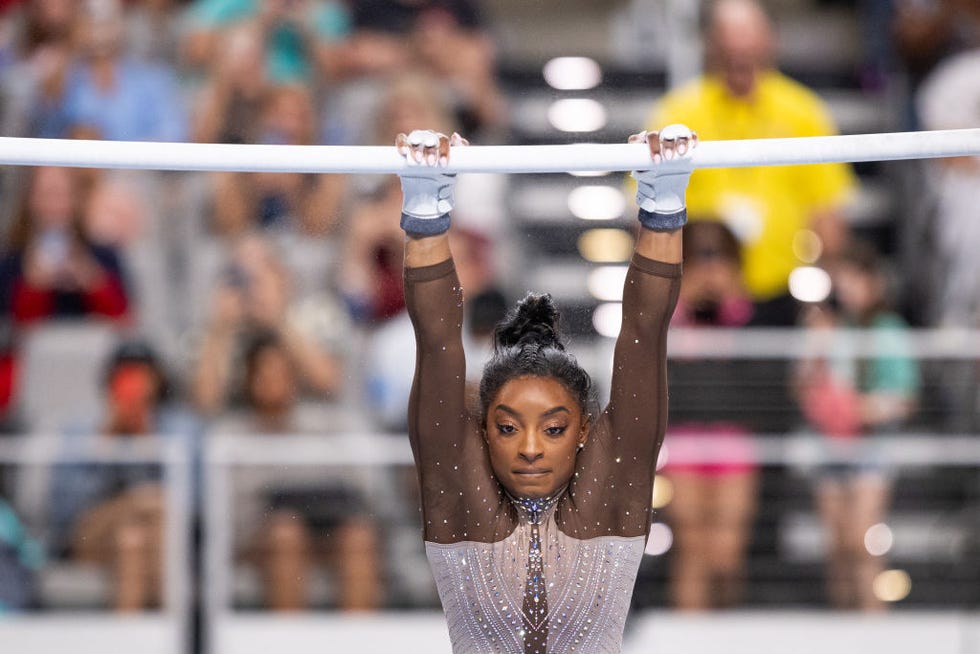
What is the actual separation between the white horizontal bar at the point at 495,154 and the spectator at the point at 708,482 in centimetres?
206

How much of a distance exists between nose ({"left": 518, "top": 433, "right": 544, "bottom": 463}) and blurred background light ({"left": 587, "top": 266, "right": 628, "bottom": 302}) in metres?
2.63

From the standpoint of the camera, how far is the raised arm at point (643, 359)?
110 inches

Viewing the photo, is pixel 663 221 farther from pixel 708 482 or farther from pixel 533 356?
pixel 708 482

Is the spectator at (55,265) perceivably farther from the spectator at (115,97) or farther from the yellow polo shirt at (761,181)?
the yellow polo shirt at (761,181)

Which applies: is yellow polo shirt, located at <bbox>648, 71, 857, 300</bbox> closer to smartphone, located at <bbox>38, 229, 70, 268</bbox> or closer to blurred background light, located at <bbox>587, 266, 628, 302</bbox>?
blurred background light, located at <bbox>587, 266, 628, 302</bbox>

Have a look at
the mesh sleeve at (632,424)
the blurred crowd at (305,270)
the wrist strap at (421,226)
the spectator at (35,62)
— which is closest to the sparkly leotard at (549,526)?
the mesh sleeve at (632,424)

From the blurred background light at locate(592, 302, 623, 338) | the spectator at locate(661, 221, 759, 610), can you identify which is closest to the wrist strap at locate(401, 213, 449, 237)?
the spectator at locate(661, 221, 759, 610)

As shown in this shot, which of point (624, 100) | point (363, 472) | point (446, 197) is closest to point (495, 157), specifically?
point (446, 197)

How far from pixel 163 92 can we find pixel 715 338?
221 cm

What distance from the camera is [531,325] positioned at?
301 cm

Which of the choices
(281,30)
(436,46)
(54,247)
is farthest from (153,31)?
(436,46)

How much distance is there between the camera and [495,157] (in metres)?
2.81

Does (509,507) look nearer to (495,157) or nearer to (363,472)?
(495,157)

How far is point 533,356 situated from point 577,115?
2227 millimetres
